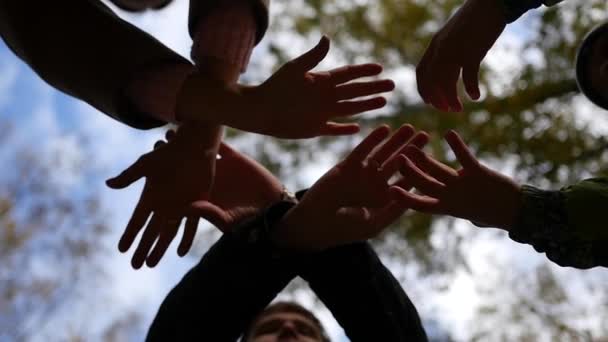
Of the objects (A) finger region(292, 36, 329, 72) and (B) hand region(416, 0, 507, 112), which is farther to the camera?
(B) hand region(416, 0, 507, 112)

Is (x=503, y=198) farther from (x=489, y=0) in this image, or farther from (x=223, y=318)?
(x=223, y=318)

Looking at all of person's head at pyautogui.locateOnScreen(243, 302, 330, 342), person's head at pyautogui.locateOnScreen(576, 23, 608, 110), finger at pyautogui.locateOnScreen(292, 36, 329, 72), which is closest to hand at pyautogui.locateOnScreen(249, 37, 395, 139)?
finger at pyautogui.locateOnScreen(292, 36, 329, 72)

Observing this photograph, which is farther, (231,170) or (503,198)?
(231,170)

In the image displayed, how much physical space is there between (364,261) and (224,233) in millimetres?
223

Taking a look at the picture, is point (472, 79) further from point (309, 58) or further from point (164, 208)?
point (164, 208)

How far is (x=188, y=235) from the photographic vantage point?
101 centimetres

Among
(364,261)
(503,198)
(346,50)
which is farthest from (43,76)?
(346,50)

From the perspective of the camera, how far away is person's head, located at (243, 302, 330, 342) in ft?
4.21

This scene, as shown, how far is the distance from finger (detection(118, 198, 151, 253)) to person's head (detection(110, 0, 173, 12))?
39 cm

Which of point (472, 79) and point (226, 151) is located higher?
point (226, 151)

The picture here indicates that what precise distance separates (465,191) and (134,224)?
1.61 feet

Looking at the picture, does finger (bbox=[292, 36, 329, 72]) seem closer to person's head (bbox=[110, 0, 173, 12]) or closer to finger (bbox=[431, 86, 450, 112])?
finger (bbox=[431, 86, 450, 112])

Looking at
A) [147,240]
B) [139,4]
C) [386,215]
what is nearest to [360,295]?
[386,215]

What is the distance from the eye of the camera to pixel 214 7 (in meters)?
1.01
